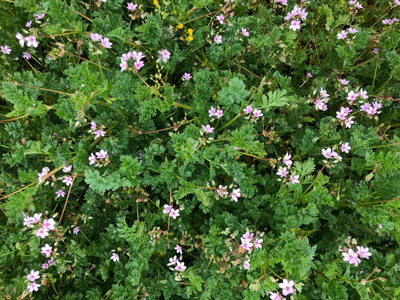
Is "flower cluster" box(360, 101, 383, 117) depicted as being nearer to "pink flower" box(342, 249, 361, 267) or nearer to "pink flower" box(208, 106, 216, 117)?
"pink flower" box(342, 249, 361, 267)

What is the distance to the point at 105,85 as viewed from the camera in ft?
9.66

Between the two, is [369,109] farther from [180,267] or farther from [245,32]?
[180,267]

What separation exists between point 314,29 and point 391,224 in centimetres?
331

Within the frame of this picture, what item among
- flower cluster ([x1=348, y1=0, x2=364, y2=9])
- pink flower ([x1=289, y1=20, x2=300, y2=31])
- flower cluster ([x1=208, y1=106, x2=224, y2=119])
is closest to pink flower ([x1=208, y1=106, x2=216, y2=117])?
flower cluster ([x1=208, y1=106, x2=224, y2=119])

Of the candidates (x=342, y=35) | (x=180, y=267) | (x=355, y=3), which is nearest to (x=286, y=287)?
(x=180, y=267)

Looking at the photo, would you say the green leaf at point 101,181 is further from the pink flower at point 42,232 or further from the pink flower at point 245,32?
the pink flower at point 245,32

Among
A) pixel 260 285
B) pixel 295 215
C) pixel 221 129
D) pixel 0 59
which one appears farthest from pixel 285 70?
pixel 0 59

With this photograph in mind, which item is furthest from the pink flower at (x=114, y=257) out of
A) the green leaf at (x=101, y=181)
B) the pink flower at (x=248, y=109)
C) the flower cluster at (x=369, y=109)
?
the flower cluster at (x=369, y=109)

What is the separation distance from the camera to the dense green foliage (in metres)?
3.11

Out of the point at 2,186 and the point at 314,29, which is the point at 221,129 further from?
the point at 2,186

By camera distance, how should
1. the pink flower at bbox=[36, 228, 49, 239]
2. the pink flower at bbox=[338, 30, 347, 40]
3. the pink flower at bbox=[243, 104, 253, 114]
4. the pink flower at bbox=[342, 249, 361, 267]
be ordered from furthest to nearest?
the pink flower at bbox=[338, 30, 347, 40]
the pink flower at bbox=[243, 104, 253, 114]
the pink flower at bbox=[342, 249, 361, 267]
the pink flower at bbox=[36, 228, 49, 239]

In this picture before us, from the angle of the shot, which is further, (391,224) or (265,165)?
(265,165)

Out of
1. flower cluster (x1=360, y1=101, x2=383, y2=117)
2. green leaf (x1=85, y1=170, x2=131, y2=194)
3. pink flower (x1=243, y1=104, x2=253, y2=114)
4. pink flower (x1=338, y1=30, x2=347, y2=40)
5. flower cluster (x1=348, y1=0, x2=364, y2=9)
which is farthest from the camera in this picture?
flower cluster (x1=348, y1=0, x2=364, y2=9)

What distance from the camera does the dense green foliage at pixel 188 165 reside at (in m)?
3.11
